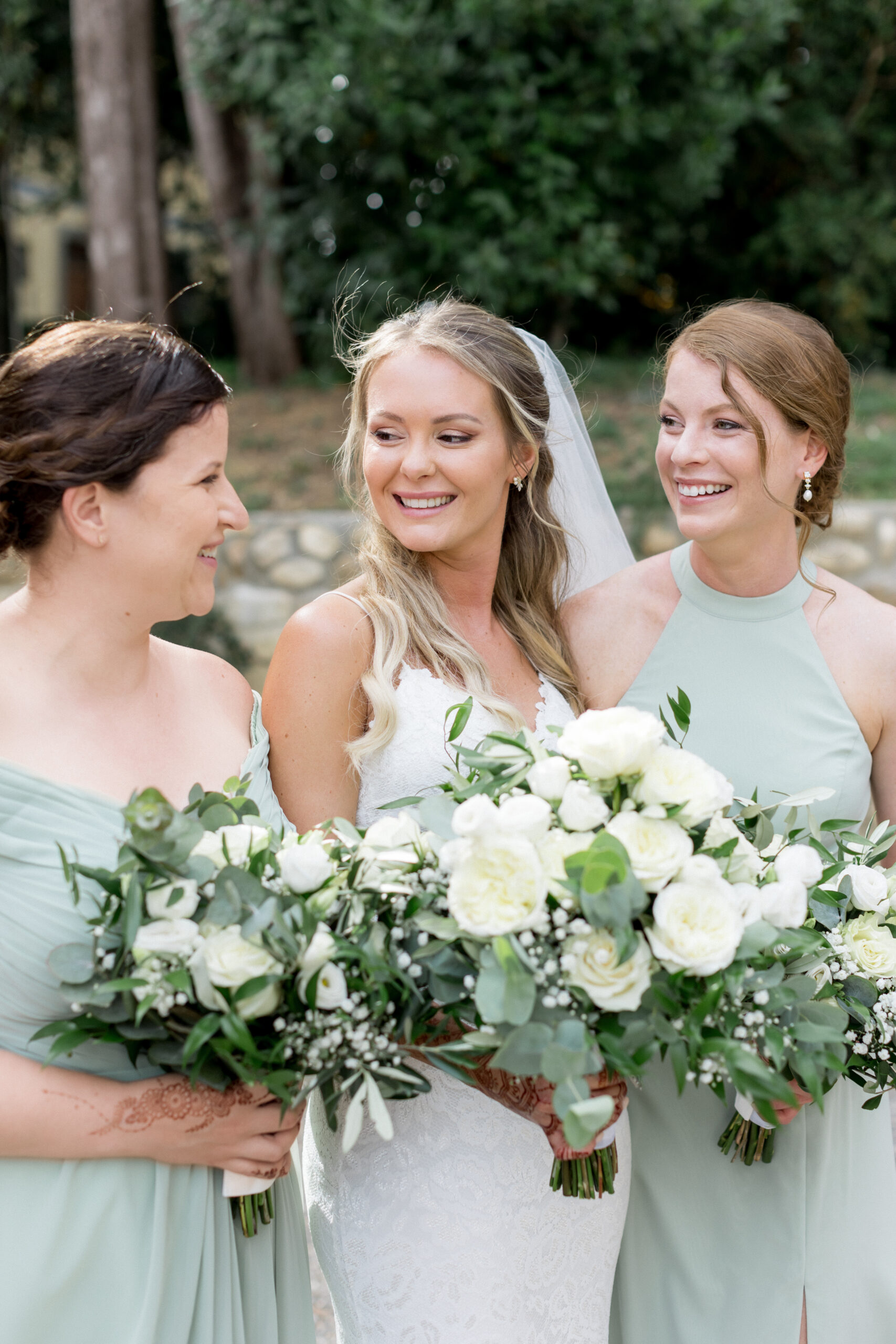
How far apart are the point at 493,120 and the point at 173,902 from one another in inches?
318

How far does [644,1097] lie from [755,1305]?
0.50 meters

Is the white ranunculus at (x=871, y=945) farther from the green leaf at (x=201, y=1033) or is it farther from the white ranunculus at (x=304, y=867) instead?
the green leaf at (x=201, y=1033)

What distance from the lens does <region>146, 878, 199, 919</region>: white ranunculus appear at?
178 centimetres

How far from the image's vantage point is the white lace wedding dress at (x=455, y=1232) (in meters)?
2.33

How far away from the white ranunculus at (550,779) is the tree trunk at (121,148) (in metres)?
8.77

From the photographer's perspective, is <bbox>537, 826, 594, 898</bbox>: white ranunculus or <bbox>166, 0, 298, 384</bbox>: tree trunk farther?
<bbox>166, 0, 298, 384</bbox>: tree trunk

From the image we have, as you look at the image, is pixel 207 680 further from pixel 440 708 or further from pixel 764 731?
pixel 764 731

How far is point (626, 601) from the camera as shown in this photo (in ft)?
10.1

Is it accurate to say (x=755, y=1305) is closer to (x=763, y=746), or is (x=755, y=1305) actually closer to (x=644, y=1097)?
(x=644, y=1097)

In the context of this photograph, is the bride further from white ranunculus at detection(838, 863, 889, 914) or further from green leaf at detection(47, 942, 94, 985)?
green leaf at detection(47, 942, 94, 985)

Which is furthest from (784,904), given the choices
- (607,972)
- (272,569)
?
(272,569)

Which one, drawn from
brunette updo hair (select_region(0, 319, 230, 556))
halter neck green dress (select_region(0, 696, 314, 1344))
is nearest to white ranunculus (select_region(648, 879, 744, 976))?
halter neck green dress (select_region(0, 696, 314, 1344))

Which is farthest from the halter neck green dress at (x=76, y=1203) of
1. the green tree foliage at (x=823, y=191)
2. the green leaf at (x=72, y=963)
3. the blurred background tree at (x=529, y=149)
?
the green tree foliage at (x=823, y=191)

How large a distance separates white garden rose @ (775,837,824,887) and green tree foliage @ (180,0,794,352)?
288 inches
